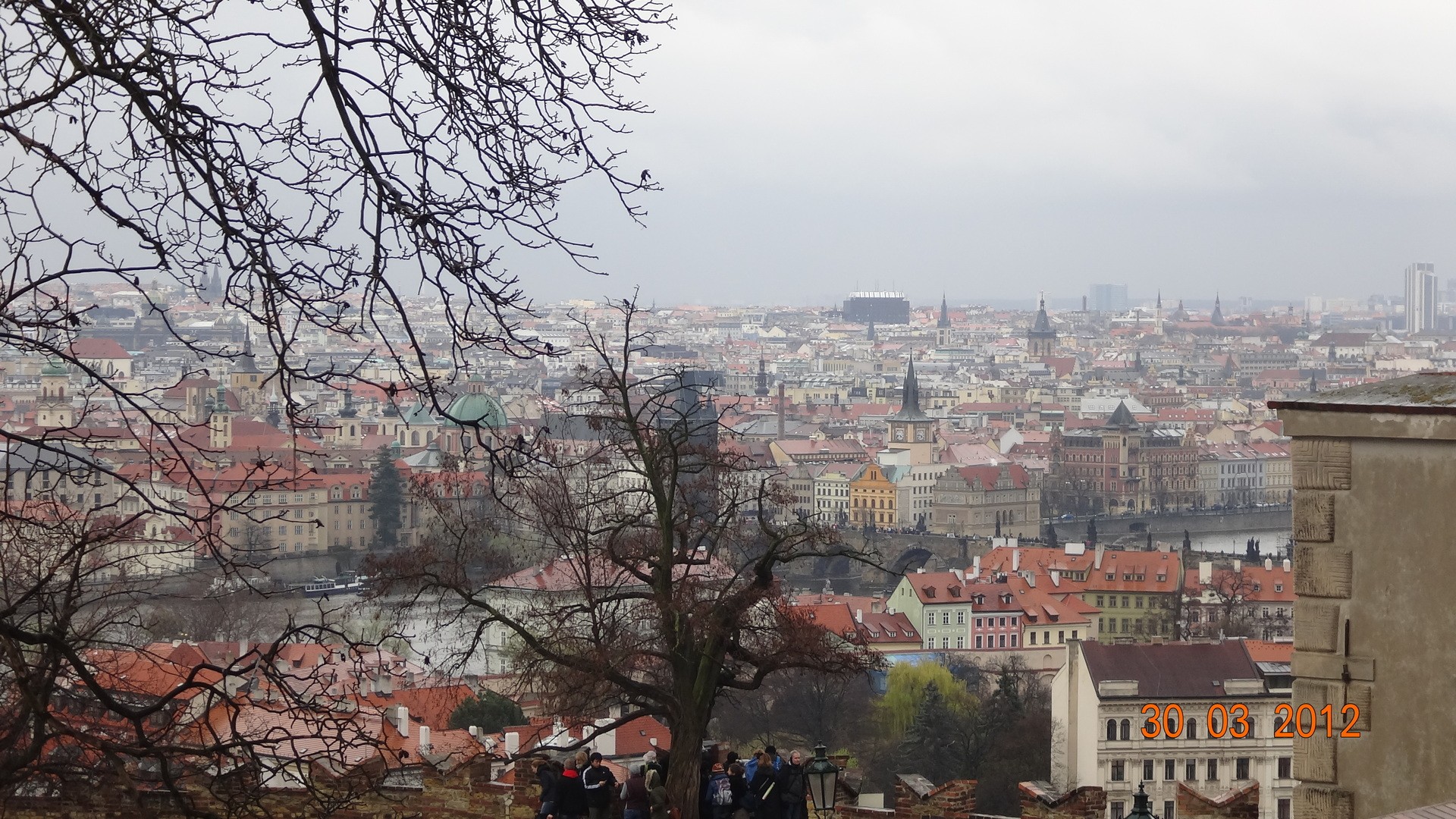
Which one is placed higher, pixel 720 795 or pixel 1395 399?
pixel 1395 399

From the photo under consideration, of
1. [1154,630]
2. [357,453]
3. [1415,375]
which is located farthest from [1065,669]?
[357,453]

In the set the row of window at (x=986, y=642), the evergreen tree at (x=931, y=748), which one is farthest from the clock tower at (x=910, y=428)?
the evergreen tree at (x=931, y=748)

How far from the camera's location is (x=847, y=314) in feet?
578

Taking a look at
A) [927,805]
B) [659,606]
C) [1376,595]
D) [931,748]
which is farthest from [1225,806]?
[931,748]

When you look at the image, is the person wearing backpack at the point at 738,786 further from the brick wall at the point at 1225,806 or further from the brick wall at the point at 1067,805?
the brick wall at the point at 1225,806

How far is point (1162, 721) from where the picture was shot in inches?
691

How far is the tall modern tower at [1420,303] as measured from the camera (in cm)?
16700

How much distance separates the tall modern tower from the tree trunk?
16773cm

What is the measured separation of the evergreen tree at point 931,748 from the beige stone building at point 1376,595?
58.5ft

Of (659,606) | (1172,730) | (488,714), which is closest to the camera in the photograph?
(659,606)

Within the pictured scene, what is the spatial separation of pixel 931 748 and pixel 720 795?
682 inches

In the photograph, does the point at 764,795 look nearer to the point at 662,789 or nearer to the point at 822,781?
the point at 822,781

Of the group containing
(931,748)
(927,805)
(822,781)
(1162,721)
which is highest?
(822,781)

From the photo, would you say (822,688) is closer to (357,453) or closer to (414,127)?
(414,127)
